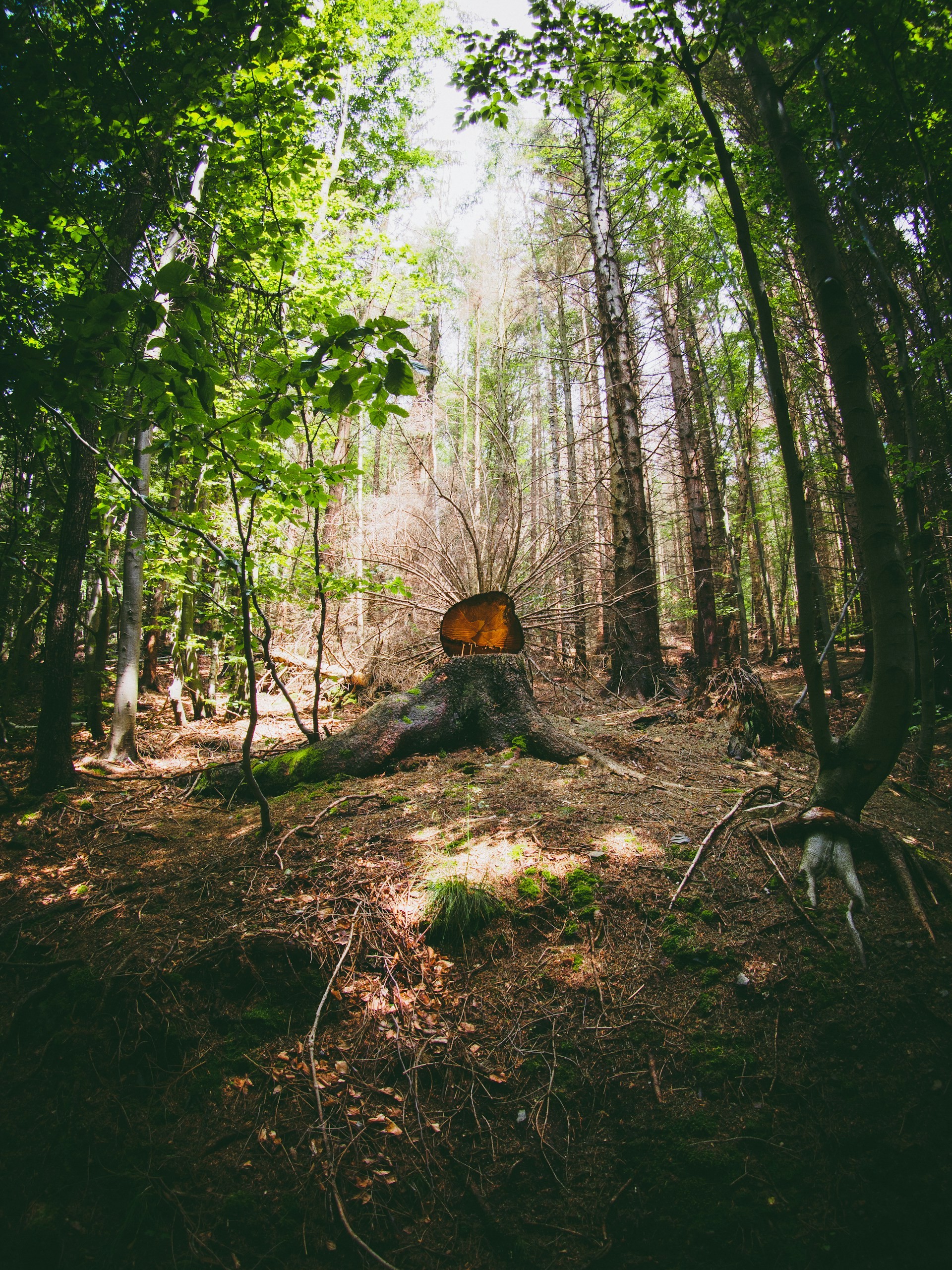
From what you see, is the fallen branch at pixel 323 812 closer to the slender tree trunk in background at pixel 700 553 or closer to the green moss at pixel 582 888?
the green moss at pixel 582 888

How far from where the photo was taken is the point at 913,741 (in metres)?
5.98

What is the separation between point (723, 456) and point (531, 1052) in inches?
410

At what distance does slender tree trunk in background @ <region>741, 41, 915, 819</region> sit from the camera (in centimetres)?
242

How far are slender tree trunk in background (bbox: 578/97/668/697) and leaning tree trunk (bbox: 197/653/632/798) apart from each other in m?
2.98

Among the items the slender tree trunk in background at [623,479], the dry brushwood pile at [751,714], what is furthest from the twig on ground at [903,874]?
the slender tree trunk in background at [623,479]

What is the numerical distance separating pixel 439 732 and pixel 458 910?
2.35 meters

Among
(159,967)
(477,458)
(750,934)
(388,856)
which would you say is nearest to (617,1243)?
(750,934)

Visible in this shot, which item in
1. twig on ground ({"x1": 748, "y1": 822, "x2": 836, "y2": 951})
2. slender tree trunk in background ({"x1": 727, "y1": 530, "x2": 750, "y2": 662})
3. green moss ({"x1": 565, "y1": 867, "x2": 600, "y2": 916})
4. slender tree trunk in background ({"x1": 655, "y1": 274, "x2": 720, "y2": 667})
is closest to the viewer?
twig on ground ({"x1": 748, "y1": 822, "x2": 836, "y2": 951})

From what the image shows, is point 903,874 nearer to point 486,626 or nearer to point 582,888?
point 582,888

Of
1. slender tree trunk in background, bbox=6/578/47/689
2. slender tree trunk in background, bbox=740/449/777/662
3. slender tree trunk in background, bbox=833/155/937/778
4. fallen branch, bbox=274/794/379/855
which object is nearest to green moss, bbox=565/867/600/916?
fallen branch, bbox=274/794/379/855

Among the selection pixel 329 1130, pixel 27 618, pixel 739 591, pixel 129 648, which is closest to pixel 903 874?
pixel 329 1130

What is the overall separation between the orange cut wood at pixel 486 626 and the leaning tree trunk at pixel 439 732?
→ 0.33 meters

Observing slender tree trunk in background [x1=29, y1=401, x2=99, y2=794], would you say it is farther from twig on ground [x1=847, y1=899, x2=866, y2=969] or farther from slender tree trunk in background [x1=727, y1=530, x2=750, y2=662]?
slender tree trunk in background [x1=727, y1=530, x2=750, y2=662]

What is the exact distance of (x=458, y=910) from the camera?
2.27 metres
